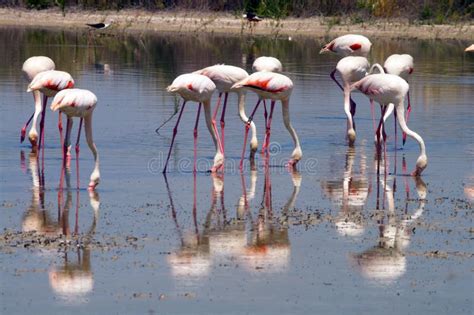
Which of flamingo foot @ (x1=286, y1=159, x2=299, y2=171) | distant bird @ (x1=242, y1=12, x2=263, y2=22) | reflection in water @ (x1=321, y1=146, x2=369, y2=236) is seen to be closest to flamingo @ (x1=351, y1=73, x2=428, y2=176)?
reflection in water @ (x1=321, y1=146, x2=369, y2=236)

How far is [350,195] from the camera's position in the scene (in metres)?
11.4

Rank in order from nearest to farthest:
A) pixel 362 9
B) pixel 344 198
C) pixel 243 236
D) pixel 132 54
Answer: pixel 243 236
pixel 344 198
pixel 132 54
pixel 362 9

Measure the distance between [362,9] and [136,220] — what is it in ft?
100

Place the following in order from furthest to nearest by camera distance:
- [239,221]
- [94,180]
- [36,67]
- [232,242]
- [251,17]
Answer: [251,17] < [36,67] < [94,180] < [239,221] < [232,242]

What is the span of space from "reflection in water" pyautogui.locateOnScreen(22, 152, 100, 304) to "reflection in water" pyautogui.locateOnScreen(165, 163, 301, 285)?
2.10 ft

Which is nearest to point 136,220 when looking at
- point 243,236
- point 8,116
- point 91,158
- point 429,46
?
point 243,236

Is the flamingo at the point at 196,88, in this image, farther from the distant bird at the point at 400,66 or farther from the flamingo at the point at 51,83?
the distant bird at the point at 400,66

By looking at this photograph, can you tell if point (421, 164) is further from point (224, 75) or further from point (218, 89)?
point (218, 89)

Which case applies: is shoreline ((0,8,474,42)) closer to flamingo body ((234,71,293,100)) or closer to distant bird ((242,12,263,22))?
distant bird ((242,12,263,22))

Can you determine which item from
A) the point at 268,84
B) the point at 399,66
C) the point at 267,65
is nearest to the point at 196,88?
the point at 268,84

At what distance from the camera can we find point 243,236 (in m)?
9.39

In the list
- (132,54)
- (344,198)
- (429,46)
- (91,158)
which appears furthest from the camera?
(429,46)

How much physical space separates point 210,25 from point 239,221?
29490 millimetres

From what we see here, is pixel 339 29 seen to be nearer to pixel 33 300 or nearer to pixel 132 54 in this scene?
pixel 132 54
